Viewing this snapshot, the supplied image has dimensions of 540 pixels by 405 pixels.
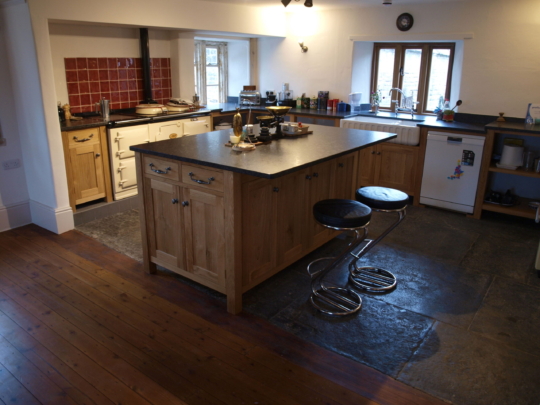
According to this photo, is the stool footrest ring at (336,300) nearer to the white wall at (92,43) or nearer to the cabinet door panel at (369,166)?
the cabinet door panel at (369,166)

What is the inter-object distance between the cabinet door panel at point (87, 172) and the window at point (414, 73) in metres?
3.56

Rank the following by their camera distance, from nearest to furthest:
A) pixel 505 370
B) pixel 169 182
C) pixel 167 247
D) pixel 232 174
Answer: pixel 505 370 < pixel 232 174 < pixel 169 182 < pixel 167 247

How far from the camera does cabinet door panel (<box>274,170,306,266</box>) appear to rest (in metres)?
3.01

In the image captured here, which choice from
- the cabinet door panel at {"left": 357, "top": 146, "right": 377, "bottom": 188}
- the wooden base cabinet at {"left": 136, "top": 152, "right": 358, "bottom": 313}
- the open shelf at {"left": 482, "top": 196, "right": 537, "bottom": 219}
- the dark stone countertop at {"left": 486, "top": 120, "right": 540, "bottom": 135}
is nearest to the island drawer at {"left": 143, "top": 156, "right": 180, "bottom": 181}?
the wooden base cabinet at {"left": 136, "top": 152, "right": 358, "bottom": 313}

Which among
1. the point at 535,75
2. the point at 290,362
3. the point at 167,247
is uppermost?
the point at 535,75

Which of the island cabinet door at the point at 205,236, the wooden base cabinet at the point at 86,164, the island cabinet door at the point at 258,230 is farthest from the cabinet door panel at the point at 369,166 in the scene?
the wooden base cabinet at the point at 86,164

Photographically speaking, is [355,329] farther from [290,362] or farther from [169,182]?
[169,182]

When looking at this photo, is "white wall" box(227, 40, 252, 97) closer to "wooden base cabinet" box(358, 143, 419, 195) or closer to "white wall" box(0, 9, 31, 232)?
"wooden base cabinet" box(358, 143, 419, 195)

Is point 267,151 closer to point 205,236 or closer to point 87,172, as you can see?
point 205,236

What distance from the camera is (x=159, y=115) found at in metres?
4.89

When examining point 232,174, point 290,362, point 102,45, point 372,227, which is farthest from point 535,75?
point 102,45

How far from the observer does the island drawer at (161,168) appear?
285 centimetres

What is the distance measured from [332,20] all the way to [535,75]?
247 cm

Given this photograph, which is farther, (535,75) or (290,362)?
(535,75)
